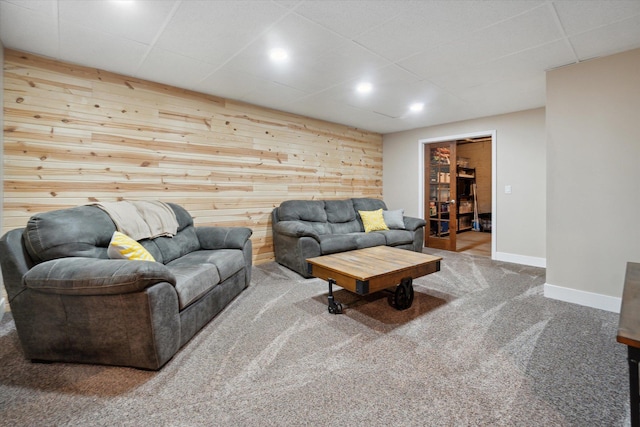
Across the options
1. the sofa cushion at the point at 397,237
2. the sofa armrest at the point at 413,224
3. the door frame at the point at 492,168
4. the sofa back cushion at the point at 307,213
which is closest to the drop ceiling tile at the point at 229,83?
the sofa back cushion at the point at 307,213

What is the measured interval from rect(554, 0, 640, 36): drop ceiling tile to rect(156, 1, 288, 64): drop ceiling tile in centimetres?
198

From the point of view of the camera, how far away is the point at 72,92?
2.91 m

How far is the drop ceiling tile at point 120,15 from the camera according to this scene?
6.55ft

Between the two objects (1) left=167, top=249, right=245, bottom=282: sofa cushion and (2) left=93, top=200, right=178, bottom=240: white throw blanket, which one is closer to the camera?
(2) left=93, top=200, right=178, bottom=240: white throw blanket

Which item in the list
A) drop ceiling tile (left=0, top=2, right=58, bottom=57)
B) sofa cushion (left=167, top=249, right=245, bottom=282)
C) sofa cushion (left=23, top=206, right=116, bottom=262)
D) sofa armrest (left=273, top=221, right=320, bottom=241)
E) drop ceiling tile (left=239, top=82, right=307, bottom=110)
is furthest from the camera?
sofa armrest (left=273, top=221, right=320, bottom=241)

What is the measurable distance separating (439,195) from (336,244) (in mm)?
2939

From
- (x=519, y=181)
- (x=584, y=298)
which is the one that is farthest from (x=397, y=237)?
(x=584, y=298)

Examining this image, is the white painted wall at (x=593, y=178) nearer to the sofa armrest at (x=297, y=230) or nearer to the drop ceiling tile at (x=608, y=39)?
the drop ceiling tile at (x=608, y=39)

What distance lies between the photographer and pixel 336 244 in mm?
3926

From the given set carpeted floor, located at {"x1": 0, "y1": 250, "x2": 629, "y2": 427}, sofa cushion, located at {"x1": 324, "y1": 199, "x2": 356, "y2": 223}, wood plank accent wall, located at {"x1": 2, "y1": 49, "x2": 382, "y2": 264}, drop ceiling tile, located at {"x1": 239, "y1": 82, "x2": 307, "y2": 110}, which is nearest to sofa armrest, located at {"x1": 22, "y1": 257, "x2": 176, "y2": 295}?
carpeted floor, located at {"x1": 0, "y1": 250, "x2": 629, "y2": 427}

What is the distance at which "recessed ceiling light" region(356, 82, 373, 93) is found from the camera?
3.47 meters

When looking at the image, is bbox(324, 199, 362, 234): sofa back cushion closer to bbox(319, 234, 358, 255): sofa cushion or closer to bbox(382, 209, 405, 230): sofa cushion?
bbox(382, 209, 405, 230): sofa cushion

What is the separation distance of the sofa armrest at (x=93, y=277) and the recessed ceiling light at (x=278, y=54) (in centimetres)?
209

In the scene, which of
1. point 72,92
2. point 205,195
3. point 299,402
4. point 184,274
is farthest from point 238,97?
point 299,402
